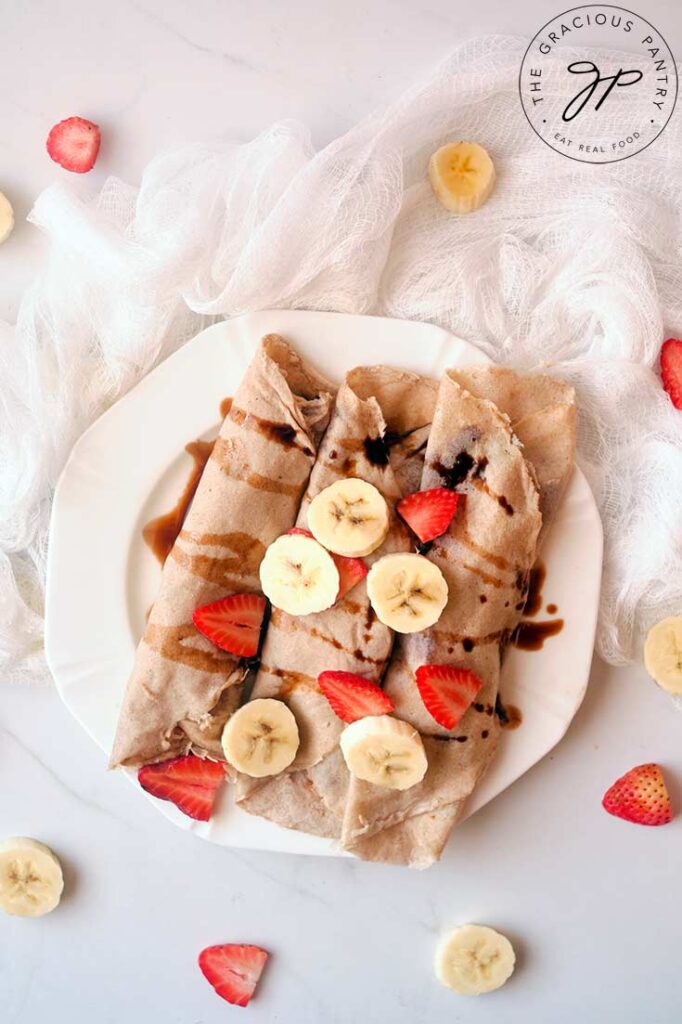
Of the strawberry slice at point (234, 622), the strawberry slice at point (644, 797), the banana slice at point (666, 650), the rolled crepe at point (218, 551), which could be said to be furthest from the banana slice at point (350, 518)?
the strawberry slice at point (644, 797)

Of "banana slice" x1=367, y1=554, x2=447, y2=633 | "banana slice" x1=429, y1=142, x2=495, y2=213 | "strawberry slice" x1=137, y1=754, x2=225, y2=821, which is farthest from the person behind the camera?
"banana slice" x1=429, y1=142, x2=495, y2=213

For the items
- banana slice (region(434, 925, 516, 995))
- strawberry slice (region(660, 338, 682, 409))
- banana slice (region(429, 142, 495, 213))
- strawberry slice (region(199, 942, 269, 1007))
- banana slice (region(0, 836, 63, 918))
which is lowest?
banana slice (region(0, 836, 63, 918))

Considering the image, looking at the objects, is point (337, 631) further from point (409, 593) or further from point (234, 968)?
point (234, 968)

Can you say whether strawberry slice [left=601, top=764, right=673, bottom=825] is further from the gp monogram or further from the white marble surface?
the gp monogram

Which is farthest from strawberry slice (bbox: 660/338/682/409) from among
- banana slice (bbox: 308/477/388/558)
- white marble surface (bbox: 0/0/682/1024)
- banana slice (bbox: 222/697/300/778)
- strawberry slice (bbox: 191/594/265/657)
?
banana slice (bbox: 222/697/300/778)

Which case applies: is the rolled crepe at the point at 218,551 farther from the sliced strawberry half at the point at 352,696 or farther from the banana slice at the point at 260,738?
the sliced strawberry half at the point at 352,696

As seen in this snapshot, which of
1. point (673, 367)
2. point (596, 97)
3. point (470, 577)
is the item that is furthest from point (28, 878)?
point (596, 97)
